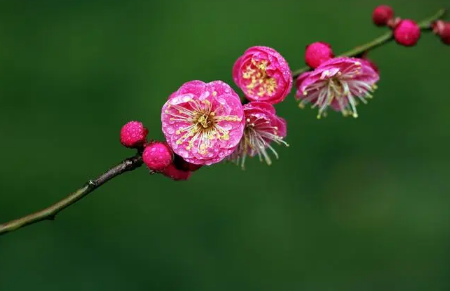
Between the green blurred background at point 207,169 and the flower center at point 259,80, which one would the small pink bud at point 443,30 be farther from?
the green blurred background at point 207,169

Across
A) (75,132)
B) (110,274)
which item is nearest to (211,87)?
(110,274)

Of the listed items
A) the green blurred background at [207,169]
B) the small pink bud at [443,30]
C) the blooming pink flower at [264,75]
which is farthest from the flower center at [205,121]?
the green blurred background at [207,169]

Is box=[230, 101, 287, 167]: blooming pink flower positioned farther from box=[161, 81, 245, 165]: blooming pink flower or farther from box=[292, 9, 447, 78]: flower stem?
box=[292, 9, 447, 78]: flower stem

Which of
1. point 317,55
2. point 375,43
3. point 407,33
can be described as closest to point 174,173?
point 317,55

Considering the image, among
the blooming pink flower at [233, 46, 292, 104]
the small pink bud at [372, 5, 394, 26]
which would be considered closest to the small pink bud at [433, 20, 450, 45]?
the small pink bud at [372, 5, 394, 26]

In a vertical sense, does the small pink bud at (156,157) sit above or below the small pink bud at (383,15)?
below

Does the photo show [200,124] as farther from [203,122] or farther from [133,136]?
[133,136]

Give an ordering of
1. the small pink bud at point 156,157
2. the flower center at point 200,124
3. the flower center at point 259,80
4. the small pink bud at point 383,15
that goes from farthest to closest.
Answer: the small pink bud at point 383,15 → the flower center at point 259,80 → the flower center at point 200,124 → the small pink bud at point 156,157
